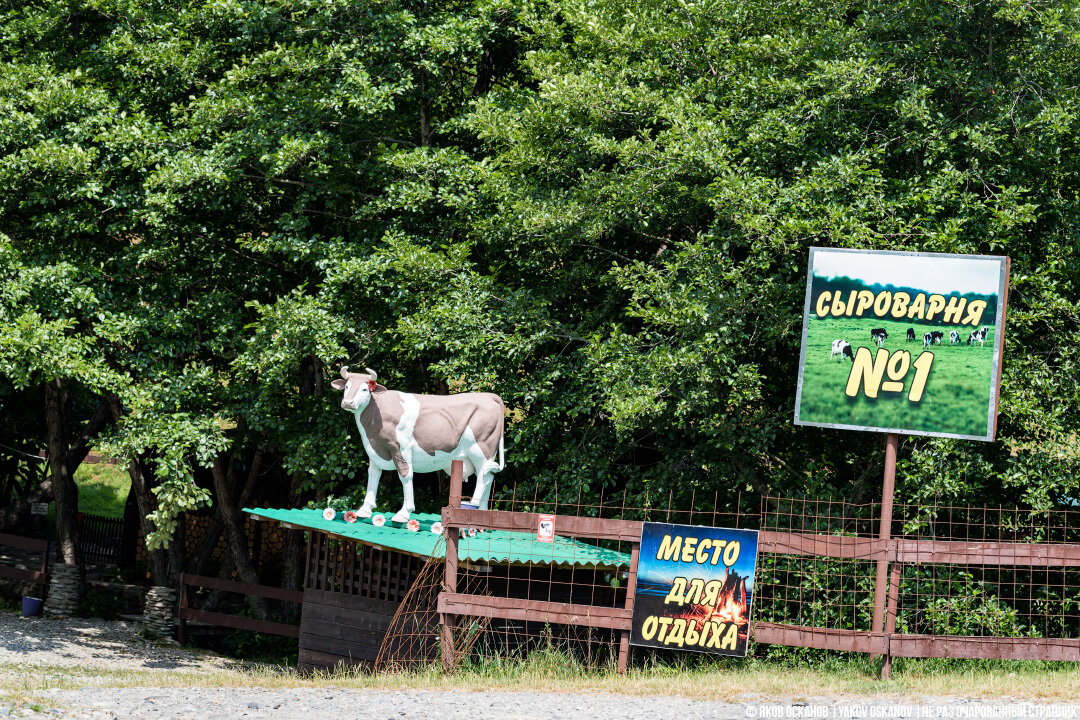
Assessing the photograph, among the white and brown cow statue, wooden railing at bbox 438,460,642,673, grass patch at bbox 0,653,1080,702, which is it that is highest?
the white and brown cow statue

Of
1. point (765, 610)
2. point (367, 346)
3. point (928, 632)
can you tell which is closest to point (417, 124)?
point (367, 346)

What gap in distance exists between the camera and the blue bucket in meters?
20.1

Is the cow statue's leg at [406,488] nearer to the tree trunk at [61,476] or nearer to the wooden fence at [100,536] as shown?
the tree trunk at [61,476]

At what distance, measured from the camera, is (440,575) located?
1240 cm

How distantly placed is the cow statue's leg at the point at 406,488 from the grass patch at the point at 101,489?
21859 millimetres

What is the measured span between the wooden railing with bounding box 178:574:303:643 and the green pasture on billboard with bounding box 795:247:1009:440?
962cm

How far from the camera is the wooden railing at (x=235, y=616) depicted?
57.3 ft

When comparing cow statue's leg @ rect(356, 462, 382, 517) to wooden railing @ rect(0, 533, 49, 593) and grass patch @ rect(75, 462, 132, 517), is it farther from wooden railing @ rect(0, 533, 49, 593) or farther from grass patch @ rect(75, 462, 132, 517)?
grass patch @ rect(75, 462, 132, 517)

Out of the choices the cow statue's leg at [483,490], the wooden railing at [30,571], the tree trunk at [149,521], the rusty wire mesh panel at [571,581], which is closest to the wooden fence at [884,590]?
the rusty wire mesh panel at [571,581]

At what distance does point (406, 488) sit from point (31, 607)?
11.1m

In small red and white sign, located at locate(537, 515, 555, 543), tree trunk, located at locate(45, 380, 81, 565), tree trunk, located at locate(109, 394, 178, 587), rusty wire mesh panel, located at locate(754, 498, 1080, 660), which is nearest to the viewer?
small red and white sign, located at locate(537, 515, 555, 543)

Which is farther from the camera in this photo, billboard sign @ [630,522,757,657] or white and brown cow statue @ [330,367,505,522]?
white and brown cow statue @ [330,367,505,522]

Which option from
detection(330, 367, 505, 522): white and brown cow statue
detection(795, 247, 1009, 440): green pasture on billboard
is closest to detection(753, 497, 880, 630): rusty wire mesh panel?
detection(795, 247, 1009, 440): green pasture on billboard

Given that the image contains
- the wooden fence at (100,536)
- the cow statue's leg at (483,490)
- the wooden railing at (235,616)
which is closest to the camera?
the cow statue's leg at (483,490)
